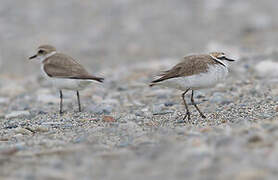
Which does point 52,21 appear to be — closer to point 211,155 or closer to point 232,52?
point 232,52

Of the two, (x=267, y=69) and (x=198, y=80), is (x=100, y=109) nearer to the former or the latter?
(x=198, y=80)

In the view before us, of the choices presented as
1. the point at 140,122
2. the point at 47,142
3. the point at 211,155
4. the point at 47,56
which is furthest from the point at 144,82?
the point at 211,155

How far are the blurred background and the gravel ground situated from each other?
0.11ft

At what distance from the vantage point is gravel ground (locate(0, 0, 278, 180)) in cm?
434

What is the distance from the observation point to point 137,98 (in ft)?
30.3

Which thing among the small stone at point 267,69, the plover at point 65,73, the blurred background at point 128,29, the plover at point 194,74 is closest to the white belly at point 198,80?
the plover at point 194,74

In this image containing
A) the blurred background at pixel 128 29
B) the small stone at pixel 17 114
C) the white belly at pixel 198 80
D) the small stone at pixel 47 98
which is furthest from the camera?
the blurred background at pixel 128 29

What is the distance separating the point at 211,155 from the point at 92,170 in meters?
0.97

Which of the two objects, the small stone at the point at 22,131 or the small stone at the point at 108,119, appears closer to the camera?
the small stone at the point at 22,131

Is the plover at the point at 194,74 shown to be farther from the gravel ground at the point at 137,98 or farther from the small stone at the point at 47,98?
the small stone at the point at 47,98

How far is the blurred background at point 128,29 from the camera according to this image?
46.2 ft

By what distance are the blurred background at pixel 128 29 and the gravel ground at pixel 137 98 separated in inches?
1.3

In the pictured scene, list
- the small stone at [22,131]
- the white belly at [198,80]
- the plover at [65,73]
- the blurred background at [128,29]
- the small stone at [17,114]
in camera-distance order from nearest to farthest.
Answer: the small stone at [22,131] → the white belly at [198,80] → the plover at [65,73] → the small stone at [17,114] → the blurred background at [128,29]

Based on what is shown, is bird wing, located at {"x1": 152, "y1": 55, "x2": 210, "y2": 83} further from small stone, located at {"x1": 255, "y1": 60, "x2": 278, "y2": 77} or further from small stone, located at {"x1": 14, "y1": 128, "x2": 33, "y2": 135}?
small stone, located at {"x1": 255, "y1": 60, "x2": 278, "y2": 77}
